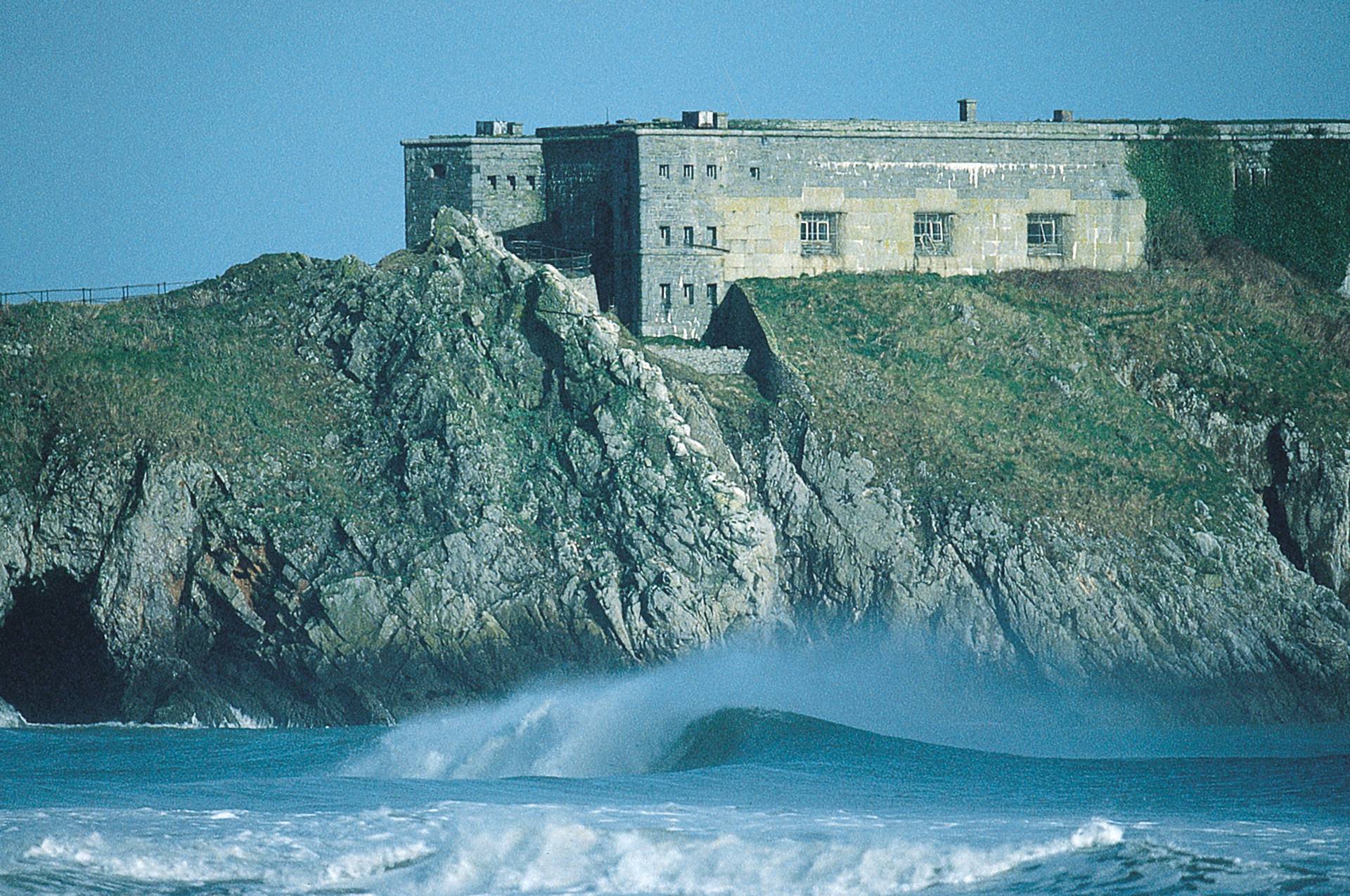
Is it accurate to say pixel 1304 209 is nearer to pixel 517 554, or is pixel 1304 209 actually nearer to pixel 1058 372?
pixel 1058 372

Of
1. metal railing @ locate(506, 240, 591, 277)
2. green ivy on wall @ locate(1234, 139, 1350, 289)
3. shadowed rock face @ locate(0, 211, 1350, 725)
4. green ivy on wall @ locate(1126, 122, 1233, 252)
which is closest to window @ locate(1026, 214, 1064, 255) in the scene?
green ivy on wall @ locate(1126, 122, 1233, 252)

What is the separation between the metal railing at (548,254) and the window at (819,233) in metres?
6.65

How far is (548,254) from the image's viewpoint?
203 ft

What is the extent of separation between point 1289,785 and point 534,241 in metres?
31.7

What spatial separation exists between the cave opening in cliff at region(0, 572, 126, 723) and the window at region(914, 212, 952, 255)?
2765cm

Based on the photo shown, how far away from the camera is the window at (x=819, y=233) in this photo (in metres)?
62.4

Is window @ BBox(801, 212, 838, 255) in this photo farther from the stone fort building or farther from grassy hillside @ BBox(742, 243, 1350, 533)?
grassy hillside @ BBox(742, 243, 1350, 533)

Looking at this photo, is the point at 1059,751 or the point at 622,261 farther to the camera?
the point at 622,261

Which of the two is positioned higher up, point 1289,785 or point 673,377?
point 673,377

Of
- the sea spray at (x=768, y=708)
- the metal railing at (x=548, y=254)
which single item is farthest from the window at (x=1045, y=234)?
the sea spray at (x=768, y=708)

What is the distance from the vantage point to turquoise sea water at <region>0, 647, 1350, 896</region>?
27.7m

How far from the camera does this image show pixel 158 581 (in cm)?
4925

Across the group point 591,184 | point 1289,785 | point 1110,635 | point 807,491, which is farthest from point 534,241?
point 1289,785

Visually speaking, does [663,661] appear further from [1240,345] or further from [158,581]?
[1240,345]
